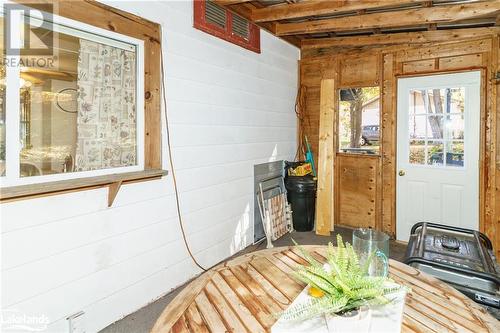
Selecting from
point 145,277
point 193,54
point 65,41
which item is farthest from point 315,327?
point 193,54

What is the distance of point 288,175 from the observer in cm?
452

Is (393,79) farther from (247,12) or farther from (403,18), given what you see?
(247,12)

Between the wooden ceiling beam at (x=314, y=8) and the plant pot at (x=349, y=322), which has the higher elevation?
the wooden ceiling beam at (x=314, y=8)

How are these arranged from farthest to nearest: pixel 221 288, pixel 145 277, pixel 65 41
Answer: pixel 145 277 → pixel 65 41 → pixel 221 288

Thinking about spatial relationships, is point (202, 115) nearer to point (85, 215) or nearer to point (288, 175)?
point (85, 215)

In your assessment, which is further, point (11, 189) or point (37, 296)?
point (37, 296)

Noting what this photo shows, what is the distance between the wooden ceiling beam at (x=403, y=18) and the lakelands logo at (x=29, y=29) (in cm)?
302

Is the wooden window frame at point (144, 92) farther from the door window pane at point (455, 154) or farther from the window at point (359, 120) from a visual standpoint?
the door window pane at point (455, 154)

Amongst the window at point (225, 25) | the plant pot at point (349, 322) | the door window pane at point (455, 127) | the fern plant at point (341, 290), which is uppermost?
the window at point (225, 25)

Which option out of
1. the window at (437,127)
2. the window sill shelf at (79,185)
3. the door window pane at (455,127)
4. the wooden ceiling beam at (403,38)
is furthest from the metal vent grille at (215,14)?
the door window pane at (455,127)

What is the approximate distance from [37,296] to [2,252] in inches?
14.3

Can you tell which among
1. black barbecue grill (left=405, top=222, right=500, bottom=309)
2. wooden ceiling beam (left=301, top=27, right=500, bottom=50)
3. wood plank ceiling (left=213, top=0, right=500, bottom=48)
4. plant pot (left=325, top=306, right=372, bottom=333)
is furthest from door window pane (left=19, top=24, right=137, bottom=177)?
wooden ceiling beam (left=301, top=27, right=500, bottom=50)
